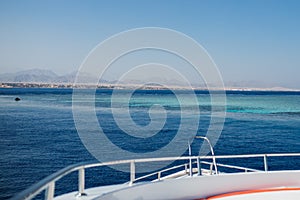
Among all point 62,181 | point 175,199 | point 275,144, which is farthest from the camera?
point 275,144

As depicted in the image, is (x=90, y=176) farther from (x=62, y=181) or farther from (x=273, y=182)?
(x=273, y=182)

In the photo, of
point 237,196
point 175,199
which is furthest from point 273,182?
point 175,199

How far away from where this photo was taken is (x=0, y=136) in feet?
89.1

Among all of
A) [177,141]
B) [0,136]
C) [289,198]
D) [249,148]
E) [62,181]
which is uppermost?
[0,136]

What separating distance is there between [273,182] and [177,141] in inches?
833

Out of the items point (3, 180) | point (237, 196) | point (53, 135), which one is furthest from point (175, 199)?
point (53, 135)

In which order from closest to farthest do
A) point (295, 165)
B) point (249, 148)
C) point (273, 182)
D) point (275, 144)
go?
point (273, 182), point (295, 165), point (249, 148), point (275, 144)

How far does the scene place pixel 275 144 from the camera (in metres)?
23.6

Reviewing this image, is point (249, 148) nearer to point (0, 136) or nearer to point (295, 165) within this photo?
point (295, 165)

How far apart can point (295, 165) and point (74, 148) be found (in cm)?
1449

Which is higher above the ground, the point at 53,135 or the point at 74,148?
the point at 53,135

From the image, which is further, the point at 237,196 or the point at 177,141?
the point at 177,141

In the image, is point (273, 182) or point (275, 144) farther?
point (275, 144)

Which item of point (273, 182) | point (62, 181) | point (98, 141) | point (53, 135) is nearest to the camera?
point (273, 182)
